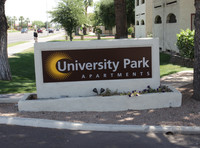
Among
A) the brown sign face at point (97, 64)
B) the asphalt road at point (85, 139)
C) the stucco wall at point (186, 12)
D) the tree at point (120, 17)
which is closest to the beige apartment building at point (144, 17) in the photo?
the stucco wall at point (186, 12)

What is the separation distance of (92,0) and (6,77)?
74.5m

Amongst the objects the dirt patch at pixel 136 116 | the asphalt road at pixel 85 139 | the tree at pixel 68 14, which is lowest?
the asphalt road at pixel 85 139

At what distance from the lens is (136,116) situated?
279 inches

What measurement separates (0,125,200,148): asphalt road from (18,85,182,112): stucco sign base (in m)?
1.27

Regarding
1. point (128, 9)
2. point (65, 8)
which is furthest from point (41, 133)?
point (128, 9)

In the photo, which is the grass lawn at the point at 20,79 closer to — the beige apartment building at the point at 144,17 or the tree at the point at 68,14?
the beige apartment building at the point at 144,17

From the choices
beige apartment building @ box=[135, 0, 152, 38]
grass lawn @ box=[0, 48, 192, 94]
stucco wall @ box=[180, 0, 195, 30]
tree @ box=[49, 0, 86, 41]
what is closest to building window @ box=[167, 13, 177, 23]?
stucco wall @ box=[180, 0, 195, 30]

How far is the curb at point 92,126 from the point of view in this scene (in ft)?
19.9

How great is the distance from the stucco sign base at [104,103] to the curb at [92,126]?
83 cm

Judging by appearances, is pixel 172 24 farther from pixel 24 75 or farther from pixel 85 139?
pixel 85 139

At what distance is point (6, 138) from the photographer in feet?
19.0

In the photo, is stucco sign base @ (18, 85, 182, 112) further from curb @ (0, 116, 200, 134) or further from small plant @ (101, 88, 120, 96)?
curb @ (0, 116, 200, 134)

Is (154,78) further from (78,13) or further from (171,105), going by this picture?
(78,13)

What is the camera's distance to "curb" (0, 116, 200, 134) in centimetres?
607
